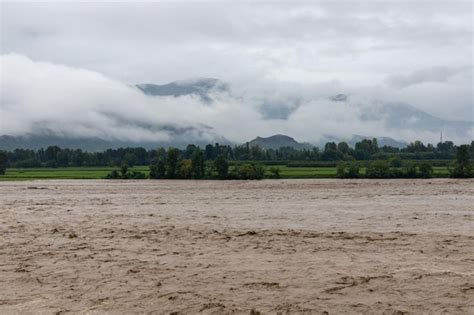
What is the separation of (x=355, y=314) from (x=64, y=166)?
492 ft

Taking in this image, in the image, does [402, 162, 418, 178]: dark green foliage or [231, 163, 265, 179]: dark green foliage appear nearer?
[402, 162, 418, 178]: dark green foliage

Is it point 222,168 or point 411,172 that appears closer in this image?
point 411,172

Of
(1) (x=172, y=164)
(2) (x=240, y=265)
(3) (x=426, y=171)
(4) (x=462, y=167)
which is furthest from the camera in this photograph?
(1) (x=172, y=164)

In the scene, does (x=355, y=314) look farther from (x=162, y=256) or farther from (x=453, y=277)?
(x=162, y=256)

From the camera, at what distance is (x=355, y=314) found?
11.2m

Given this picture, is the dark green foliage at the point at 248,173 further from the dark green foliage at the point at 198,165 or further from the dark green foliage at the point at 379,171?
the dark green foliage at the point at 379,171

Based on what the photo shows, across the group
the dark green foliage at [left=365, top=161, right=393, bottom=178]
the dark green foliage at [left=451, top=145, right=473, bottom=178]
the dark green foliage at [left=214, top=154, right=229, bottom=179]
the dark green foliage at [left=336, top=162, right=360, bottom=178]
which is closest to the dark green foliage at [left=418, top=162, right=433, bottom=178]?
the dark green foliage at [left=451, top=145, right=473, bottom=178]

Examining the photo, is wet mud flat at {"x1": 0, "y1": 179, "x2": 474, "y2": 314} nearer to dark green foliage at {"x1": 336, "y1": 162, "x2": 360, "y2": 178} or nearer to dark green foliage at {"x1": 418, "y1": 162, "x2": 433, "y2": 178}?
dark green foliage at {"x1": 336, "y1": 162, "x2": 360, "y2": 178}

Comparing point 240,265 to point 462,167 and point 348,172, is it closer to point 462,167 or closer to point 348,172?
point 348,172

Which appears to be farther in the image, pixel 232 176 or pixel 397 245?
pixel 232 176

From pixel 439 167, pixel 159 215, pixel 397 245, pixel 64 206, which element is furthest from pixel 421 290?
pixel 439 167

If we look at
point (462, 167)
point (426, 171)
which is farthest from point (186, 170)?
point (462, 167)

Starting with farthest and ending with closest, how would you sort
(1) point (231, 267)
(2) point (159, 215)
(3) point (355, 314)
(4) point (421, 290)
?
(2) point (159, 215)
(1) point (231, 267)
(4) point (421, 290)
(3) point (355, 314)

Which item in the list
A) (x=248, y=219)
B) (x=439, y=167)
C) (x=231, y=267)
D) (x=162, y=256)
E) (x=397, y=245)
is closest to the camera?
(x=231, y=267)
